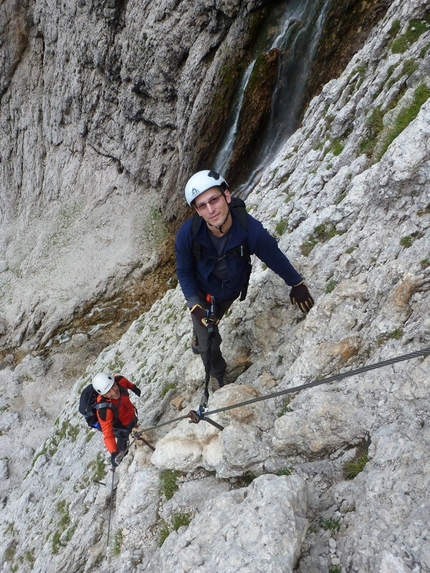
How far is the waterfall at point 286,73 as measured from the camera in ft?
63.3

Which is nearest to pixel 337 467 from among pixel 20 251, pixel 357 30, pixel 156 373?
pixel 156 373

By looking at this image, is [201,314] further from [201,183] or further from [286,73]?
[286,73]

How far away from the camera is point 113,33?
80.6ft

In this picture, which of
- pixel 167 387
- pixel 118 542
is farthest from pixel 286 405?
pixel 167 387

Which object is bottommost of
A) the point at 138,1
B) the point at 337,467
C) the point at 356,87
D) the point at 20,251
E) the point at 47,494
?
the point at 47,494

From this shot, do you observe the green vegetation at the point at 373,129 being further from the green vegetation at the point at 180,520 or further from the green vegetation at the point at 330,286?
the green vegetation at the point at 180,520

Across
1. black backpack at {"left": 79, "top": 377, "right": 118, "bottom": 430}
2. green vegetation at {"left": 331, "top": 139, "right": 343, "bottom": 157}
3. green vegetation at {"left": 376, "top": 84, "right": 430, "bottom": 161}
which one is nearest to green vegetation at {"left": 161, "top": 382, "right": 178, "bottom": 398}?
black backpack at {"left": 79, "top": 377, "right": 118, "bottom": 430}

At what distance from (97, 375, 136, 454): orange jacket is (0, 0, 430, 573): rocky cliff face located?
59 centimetres

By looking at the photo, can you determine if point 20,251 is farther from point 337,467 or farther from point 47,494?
point 337,467

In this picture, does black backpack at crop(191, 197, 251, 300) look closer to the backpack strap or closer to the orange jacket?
the backpack strap

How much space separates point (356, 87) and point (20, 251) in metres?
29.0

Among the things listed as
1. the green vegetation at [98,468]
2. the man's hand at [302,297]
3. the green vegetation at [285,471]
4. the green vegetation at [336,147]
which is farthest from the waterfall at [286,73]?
the green vegetation at [285,471]

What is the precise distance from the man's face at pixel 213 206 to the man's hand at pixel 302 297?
7.63ft

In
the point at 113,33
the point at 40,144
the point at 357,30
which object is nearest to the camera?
the point at 357,30
